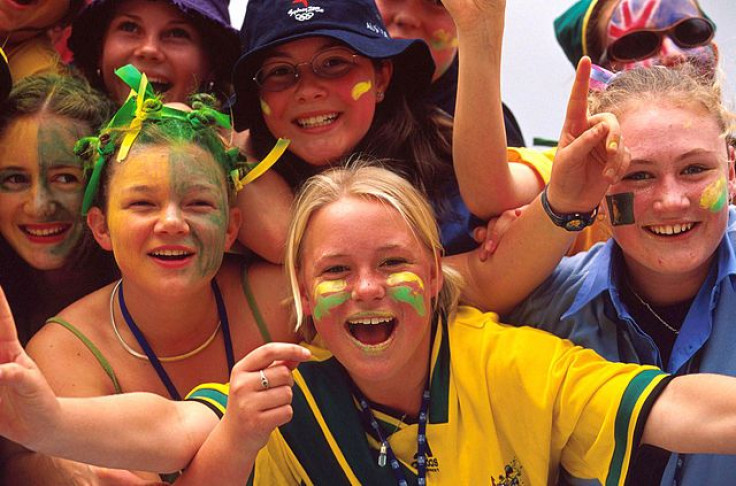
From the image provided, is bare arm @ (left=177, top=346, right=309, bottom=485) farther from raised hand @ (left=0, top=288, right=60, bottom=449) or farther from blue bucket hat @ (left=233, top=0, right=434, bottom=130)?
blue bucket hat @ (left=233, top=0, right=434, bottom=130)

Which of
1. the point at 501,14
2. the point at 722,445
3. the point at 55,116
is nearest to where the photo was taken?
the point at 722,445

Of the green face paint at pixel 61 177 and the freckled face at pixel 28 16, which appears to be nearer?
the green face paint at pixel 61 177

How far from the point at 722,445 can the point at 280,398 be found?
87cm

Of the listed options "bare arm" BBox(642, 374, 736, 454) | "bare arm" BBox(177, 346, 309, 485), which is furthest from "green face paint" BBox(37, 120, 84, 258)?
"bare arm" BBox(642, 374, 736, 454)

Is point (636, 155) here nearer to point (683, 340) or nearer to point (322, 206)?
point (683, 340)

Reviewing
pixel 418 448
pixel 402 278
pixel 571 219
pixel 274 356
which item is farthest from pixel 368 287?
pixel 571 219

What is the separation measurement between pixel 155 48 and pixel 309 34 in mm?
536

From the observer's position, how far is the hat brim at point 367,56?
2453 millimetres

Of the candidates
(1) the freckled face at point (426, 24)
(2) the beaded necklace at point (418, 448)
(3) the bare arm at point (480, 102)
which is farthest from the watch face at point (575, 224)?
(1) the freckled face at point (426, 24)

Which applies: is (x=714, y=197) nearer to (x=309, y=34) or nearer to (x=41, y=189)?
(x=309, y=34)

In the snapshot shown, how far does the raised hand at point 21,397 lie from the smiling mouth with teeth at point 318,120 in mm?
1068

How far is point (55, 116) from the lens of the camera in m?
2.45

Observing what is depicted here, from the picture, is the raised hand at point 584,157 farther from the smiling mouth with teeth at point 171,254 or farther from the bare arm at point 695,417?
the smiling mouth with teeth at point 171,254

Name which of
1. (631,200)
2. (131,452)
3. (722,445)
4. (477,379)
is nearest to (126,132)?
(131,452)
